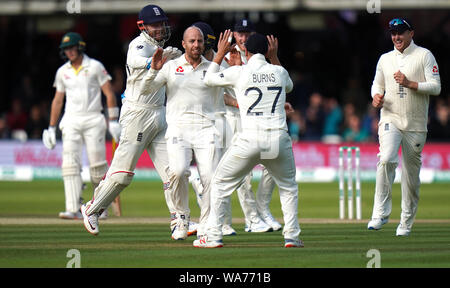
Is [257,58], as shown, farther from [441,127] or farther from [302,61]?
[302,61]

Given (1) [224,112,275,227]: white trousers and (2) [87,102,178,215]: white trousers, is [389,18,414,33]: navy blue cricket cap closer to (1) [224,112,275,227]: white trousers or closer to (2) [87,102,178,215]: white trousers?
(1) [224,112,275,227]: white trousers

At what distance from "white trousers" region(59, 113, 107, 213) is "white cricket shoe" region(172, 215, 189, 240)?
10.8 feet

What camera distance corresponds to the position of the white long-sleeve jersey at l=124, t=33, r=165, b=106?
10.3 metres

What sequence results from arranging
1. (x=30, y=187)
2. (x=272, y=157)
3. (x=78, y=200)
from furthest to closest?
(x=30, y=187)
(x=78, y=200)
(x=272, y=157)

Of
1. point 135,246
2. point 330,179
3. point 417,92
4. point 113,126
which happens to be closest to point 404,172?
point 417,92

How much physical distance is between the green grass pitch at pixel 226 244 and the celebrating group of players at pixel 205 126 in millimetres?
348

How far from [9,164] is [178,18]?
570 cm

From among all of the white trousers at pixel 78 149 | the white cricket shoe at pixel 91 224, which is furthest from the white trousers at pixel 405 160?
the white trousers at pixel 78 149

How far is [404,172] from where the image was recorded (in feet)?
35.9

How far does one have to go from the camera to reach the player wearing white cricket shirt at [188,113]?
33.2 feet

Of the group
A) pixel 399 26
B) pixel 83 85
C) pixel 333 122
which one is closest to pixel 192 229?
pixel 399 26

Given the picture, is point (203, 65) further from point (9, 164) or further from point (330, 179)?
point (9, 164)

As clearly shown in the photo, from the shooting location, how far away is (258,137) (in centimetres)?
920

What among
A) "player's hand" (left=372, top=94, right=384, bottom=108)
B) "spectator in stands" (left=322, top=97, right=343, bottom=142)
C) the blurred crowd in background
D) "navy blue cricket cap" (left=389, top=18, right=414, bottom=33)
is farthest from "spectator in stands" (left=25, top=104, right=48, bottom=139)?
"navy blue cricket cap" (left=389, top=18, right=414, bottom=33)
